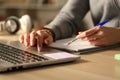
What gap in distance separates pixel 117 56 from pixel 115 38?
0.78ft

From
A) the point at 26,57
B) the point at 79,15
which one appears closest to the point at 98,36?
the point at 26,57

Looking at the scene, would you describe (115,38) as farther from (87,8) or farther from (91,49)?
(87,8)

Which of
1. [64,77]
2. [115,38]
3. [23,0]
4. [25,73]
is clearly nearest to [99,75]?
[64,77]

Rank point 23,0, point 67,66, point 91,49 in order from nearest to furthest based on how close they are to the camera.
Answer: point 67,66, point 91,49, point 23,0

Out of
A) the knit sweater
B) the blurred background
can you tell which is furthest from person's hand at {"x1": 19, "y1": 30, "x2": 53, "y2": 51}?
the blurred background

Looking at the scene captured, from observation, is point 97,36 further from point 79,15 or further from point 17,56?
point 79,15

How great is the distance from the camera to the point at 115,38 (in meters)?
1.18

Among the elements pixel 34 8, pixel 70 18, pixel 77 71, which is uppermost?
pixel 34 8

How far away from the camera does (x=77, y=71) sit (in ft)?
2.67

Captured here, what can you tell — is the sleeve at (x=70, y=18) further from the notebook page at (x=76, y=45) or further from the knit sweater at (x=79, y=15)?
the notebook page at (x=76, y=45)

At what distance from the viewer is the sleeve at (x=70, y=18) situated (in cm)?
141

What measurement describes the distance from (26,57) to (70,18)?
0.66 metres

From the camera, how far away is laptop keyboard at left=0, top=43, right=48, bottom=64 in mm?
868

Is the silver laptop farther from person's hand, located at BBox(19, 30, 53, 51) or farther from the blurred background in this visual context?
the blurred background
